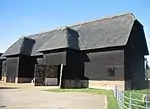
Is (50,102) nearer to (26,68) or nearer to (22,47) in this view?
(26,68)

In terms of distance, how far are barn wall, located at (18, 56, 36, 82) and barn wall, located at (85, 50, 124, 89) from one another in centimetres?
1340

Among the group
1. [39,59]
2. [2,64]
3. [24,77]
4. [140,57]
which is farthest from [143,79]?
[2,64]

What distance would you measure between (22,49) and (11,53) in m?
2.47

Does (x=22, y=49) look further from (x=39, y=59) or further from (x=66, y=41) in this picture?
(x=66, y=41)

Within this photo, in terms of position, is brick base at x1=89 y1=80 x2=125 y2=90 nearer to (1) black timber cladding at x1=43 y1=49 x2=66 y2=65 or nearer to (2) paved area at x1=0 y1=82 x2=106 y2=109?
(1) black timber cladding at x1=43 y1=49 x2=66 y2=65

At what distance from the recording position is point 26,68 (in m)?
41.8

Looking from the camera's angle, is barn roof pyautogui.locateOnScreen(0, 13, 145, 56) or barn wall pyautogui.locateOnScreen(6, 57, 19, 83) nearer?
barn roof pyautogui.locateOnScreen(0, 13, 145, 56)

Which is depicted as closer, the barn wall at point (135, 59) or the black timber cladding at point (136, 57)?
the barn wall at point (135, 59)

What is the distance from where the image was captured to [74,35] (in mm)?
A: 36500

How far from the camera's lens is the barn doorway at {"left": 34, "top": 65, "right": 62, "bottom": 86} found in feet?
105

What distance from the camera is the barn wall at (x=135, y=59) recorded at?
30500mm

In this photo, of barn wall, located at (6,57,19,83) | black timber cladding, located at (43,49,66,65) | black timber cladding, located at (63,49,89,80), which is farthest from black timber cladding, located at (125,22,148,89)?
barn wall, located at (6,57,19,83)

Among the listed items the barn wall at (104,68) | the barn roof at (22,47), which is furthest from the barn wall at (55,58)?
the barn roof at (22,47)

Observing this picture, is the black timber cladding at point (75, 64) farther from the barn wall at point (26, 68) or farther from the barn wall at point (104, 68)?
the barn wall at point (26, 68)
